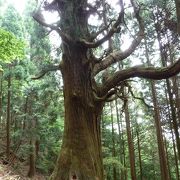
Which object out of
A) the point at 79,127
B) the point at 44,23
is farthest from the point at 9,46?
the point at 79,127

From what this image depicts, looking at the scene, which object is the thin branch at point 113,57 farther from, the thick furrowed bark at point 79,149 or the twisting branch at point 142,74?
the thick furrowed bark at point 79,149

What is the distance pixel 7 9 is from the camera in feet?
66.9

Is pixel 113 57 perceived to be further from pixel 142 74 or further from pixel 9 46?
pixel 9 46

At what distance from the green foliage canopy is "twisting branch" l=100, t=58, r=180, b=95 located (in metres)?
3.07

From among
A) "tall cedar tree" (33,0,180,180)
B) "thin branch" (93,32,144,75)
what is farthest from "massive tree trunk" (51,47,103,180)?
"thin branch" (93,32,144,75)

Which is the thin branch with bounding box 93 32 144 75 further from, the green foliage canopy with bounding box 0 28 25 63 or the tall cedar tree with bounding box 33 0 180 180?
the green foliage canopy with bounding box 0 28 25 63

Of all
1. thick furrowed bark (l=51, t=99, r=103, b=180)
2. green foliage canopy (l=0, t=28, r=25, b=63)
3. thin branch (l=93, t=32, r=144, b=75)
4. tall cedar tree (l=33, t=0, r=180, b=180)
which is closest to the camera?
green foliage canopy (l=0, t=28, r=25, b=63)

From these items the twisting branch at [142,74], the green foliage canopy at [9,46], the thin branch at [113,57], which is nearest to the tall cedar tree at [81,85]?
the twisting branch at [142,74]

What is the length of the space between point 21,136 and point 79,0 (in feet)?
38.8

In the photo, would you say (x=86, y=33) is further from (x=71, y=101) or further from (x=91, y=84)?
(x=71, y=101)

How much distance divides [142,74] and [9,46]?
4.05 meters

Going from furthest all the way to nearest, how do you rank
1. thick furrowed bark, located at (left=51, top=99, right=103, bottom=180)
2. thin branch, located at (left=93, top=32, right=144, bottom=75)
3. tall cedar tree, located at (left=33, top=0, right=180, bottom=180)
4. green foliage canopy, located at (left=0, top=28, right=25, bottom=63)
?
thin branch, located at (left=93, top=32, right=144, bottom=75), tall cedar tree, located at (left=33, top=0, right=180, bottom=180), thick furrowed bark, located at (left=51, top=99, right=103, bottom=180), green foliage canopy, located at (left=0, top=28, right=25, bottom=63)

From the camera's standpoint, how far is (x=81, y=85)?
9.64 meters

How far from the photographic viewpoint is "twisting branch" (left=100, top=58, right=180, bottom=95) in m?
9.12
